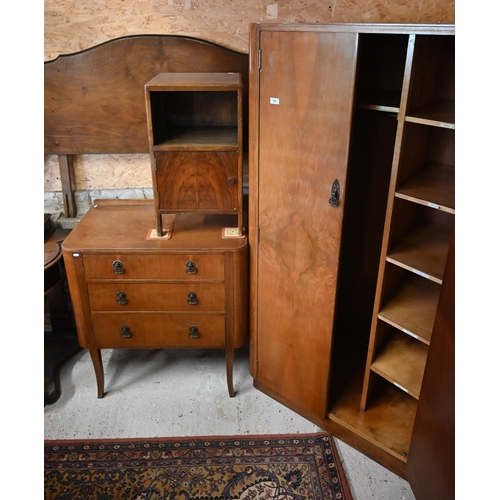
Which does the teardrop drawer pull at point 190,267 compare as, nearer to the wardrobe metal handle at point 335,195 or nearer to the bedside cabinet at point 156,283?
the bedside cabinet at point 156,283

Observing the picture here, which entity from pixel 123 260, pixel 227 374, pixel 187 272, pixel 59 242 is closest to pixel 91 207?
pixel 59 242

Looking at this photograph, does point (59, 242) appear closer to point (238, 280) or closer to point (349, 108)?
point (238, 280)

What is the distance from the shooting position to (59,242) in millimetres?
2414

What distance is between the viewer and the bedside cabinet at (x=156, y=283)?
2.03 metres

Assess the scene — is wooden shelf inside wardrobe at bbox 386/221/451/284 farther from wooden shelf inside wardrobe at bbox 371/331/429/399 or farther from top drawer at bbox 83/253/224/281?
top drawer at bbox 83/253/224/281

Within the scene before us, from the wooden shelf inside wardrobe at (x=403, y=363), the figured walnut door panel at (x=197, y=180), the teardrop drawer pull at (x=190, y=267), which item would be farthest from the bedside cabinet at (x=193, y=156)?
the wooden shelf inside wardrobe at (x=403, y=363)

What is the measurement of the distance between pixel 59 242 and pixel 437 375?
185cm

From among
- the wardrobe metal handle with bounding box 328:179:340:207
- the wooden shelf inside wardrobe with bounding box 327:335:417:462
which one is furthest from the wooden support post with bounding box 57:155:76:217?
the wooden shelf inside wardrobe with bounding box 327:335:417:462

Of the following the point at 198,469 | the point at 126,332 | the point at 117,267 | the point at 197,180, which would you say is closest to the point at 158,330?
the point at 126,332

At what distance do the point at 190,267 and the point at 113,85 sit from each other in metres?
0.94

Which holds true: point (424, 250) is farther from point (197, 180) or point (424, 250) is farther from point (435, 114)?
point (197, 180)

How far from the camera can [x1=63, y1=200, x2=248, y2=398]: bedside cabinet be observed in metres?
2.03

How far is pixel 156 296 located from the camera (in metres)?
2.12

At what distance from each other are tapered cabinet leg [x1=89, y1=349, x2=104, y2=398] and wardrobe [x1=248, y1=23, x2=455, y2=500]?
731mm
